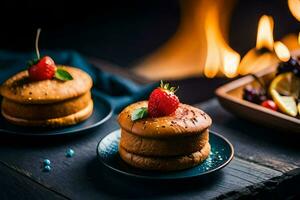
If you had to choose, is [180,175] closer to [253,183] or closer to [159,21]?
[253,183]

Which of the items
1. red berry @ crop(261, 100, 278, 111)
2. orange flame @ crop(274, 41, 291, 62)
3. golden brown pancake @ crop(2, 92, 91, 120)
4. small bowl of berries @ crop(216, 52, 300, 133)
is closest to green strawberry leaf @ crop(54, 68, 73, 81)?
golden brown pancake @ crop(2, 92, 91, 120)

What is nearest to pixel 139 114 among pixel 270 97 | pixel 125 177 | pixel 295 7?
pixel 125 177

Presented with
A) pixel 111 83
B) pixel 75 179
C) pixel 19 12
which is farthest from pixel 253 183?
pixel 19 12

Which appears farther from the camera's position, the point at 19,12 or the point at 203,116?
the point at 19,12

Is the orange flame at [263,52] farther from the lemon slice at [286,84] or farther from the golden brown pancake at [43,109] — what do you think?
the golden brown pancake at [43,109]

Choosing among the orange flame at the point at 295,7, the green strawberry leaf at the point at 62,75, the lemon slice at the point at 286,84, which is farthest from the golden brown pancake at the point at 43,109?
the orange flame at the point at 295,7

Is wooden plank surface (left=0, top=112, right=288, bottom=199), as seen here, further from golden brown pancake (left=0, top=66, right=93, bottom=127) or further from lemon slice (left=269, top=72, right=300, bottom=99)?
lemon slice (left=269, top=72, right=300, bottom=99)

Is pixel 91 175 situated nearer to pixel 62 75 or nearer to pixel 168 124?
pixel 168 124
